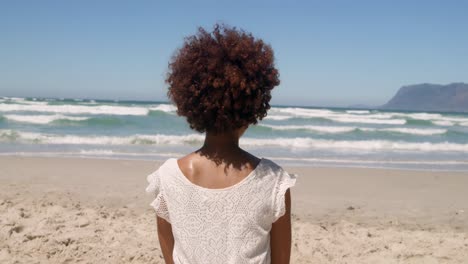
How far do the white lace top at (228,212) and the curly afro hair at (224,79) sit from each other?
197 millimetres

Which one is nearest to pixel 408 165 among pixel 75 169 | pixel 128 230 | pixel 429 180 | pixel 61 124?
pixel 429 180

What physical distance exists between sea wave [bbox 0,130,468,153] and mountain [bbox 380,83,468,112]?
4683 inches

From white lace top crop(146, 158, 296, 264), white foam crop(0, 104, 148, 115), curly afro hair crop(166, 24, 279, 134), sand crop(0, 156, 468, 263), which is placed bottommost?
A: sand crop(0, 156, 468, 263)

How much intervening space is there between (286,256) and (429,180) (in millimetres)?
8549

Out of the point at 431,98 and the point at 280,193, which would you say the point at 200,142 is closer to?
the point at 280,193

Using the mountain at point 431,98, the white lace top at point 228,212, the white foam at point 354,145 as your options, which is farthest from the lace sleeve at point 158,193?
the mountain at point 431,98

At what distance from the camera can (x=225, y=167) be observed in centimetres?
168

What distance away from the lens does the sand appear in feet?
15.5

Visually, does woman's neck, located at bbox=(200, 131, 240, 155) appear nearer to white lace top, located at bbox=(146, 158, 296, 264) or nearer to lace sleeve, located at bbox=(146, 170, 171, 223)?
white lace top, located at bbox=(146, 158, 296, 264)

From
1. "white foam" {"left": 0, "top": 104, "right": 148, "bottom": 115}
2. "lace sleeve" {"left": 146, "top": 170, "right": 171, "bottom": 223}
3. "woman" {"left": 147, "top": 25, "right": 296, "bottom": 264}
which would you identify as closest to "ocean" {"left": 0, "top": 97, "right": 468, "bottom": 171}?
"white foam" {"left": 0, "top": 104, "right": 148, "bottom": 115}

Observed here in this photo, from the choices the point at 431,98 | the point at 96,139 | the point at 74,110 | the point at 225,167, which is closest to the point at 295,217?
the point at 225,167

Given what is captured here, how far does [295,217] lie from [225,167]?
464 cm

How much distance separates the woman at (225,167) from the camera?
1641mm

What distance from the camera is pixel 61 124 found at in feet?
72.0
